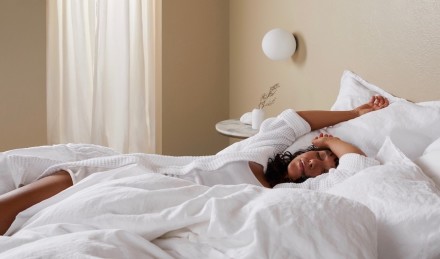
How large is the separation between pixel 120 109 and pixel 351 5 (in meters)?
1.79

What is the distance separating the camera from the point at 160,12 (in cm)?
372

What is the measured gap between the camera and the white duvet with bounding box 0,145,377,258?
3.69ft

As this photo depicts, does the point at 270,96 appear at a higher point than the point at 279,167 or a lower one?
higher

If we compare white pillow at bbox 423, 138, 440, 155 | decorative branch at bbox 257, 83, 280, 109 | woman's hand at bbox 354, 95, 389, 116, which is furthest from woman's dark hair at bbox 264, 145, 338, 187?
decorative branch at bbox 257, 83, 280, 109

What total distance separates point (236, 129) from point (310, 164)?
104 centimetres

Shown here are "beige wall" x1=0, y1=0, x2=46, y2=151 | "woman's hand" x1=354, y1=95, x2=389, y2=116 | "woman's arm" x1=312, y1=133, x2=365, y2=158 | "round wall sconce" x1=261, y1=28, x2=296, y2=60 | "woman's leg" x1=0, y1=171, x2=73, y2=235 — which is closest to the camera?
"woman's leg" x1=0, y1=171, x2=73, y2=235

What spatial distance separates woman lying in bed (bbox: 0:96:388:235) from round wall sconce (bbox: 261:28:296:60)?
0.88 m

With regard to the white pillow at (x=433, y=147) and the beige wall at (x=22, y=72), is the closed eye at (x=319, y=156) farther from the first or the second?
the beige wall at (x=22, y=72)

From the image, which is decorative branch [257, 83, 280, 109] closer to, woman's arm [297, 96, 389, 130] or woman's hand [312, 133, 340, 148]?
woman's arm [297, 96, 389, 130]

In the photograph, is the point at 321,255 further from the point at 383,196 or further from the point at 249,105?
the point at 249,105

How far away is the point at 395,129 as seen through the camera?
194cm

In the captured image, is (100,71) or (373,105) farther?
(100,71)

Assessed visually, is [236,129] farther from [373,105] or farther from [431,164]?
[431,164]

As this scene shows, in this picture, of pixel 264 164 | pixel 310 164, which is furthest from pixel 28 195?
pixel 310 164
